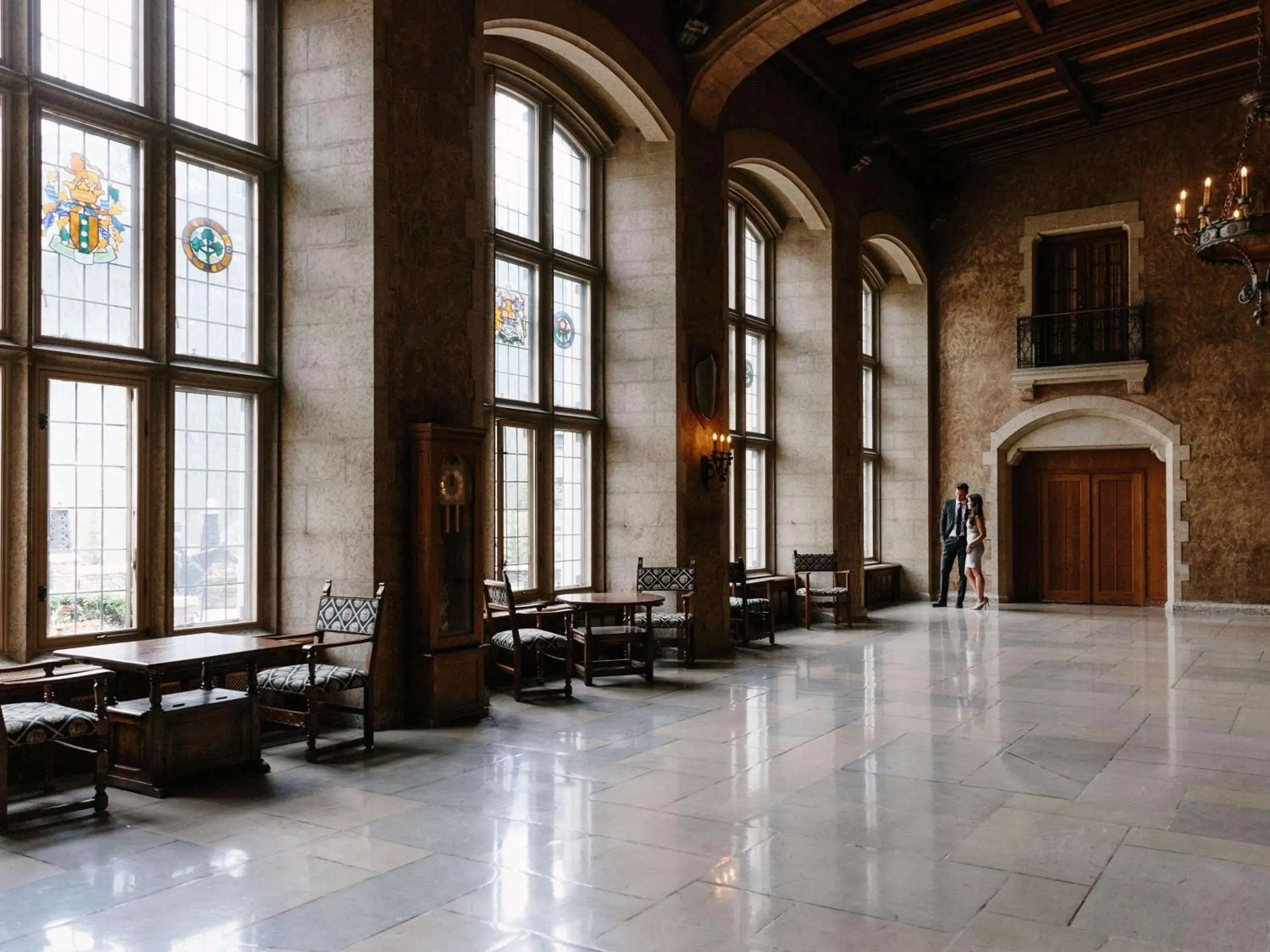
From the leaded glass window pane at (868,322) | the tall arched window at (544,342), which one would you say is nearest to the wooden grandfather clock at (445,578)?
the tall arched window at (544,342)

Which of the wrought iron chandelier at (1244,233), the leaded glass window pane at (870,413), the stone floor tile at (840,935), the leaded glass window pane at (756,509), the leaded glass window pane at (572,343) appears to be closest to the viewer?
the stone floor tile at (840,935)

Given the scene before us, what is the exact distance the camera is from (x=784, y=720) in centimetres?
620

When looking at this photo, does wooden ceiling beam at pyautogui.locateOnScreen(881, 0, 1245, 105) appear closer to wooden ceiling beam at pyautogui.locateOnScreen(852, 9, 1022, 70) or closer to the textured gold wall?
wooden ceiling beam at pyautogui.locateOnScreen(852, 9, 1022, 70)

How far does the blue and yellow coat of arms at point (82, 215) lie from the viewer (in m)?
5.16

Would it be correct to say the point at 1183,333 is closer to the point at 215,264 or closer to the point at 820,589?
the point at 820,589

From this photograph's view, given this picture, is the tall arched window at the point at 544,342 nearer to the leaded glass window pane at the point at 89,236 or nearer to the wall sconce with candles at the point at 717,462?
the wall sconce with candles at the point at 717,462

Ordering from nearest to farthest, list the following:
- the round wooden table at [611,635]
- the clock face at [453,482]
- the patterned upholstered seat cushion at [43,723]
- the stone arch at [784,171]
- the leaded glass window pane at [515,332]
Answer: the patterned upholstered seat cushion at [43,723], the clock face at [453,482], the round wooden table at [611,635], the leaded glass window pane at [515,332], the stone arch at [784,171]

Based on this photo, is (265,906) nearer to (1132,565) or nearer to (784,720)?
(784,720)

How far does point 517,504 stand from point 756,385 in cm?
464

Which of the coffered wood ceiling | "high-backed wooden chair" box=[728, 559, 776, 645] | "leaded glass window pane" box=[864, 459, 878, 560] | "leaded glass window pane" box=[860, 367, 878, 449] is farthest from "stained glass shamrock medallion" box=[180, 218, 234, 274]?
"leaded glass window pane" box=[864, 459, 878, 560]

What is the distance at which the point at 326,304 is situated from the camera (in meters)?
6.09

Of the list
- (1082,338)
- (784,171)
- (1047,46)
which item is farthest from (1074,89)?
(784,171)

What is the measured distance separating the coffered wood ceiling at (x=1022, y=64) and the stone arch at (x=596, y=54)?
7.78 ft

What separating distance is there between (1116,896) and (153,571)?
4733 millimetres
